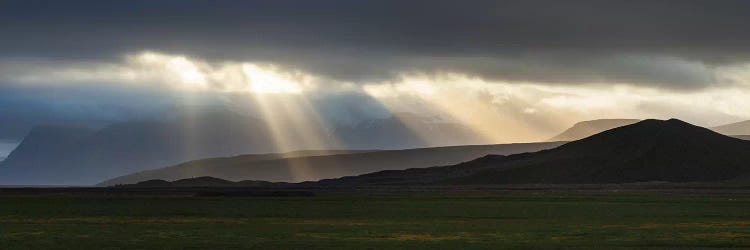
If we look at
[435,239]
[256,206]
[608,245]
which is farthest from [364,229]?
[256,206]

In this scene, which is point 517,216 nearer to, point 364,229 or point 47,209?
point 364,229

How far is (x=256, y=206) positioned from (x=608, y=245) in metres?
60.0

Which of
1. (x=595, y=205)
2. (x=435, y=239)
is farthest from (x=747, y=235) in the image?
(x=595, y=205)

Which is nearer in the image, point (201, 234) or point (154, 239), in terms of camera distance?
point (154, 239)

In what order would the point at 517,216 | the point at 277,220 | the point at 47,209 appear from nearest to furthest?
the point at 277,220 < the point at 517,216 < the point at 47,209

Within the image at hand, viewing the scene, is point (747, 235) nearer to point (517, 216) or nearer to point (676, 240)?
point (676, 240)

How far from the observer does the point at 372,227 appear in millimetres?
78688

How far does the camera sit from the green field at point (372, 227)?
6281cm

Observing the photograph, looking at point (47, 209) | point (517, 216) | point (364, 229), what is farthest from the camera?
point (47, 209)

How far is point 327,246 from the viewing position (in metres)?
60.8

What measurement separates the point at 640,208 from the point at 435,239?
49888 millimetres

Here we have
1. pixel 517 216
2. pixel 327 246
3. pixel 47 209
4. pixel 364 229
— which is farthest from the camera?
pixel 47 209

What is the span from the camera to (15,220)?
87500 mm

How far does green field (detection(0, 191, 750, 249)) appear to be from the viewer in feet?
206
